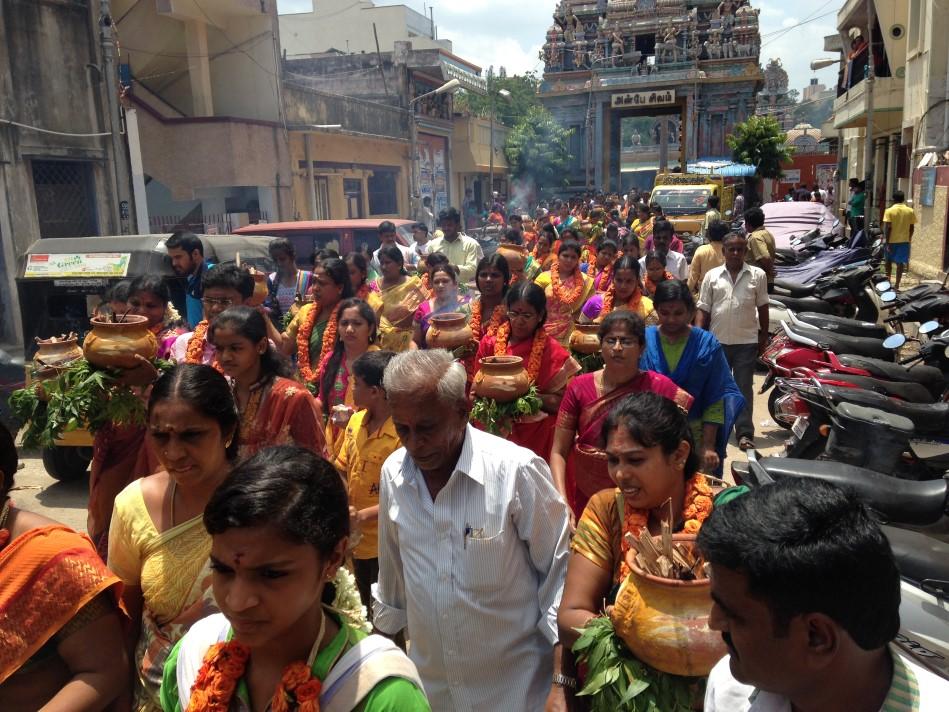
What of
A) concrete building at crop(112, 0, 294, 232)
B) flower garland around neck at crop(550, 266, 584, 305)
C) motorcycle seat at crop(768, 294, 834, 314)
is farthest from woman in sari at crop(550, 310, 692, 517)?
concrete building at crop(112, 0, 294, 232)

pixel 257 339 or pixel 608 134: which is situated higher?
pixel 608 134

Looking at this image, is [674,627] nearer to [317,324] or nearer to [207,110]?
[317,324]

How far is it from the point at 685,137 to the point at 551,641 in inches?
1767

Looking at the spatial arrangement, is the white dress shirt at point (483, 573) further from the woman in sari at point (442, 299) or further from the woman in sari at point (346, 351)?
the woman in sari at point (442, 299)

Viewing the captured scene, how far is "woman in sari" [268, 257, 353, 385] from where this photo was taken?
17.2ft

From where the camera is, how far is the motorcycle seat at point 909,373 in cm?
652

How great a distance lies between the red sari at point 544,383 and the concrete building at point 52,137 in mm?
11177

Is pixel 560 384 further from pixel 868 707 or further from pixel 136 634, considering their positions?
pixel 868 707

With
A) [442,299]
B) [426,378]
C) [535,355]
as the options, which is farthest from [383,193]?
[426,378]

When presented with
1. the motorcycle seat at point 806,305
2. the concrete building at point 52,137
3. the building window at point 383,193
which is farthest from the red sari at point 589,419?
the building window at point 383,193

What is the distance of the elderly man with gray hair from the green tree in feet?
144

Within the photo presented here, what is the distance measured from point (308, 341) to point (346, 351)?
645mm

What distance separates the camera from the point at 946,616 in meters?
3.03

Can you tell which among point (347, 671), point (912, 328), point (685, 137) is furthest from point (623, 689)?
point (685, 137)
